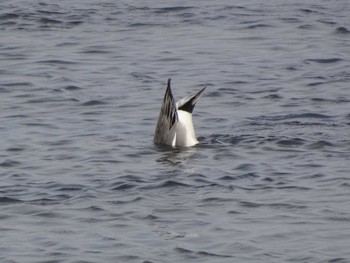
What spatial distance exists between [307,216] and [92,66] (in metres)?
8.29

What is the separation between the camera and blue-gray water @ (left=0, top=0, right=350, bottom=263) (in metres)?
10.9

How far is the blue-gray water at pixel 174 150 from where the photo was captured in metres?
Answer: 10.9

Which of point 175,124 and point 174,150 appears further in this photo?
point 175,124

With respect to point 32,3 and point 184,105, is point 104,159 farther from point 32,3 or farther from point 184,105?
point 32,3

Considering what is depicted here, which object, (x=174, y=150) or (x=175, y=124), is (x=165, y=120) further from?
(x=174, y=150)

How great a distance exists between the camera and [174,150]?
14688 millimetres

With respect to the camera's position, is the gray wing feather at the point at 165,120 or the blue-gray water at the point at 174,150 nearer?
the blue-gray water at the point at 174,150

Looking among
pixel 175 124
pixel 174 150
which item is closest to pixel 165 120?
pixel 175 124

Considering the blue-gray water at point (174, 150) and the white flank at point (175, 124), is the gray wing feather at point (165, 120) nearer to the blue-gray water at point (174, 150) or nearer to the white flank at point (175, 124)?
the white flank at point (175, 124)

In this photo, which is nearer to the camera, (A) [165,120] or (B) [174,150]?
(B) [174,150]

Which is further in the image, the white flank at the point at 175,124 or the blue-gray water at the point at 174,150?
the white flank at the point at 175,124

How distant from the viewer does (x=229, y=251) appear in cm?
1053

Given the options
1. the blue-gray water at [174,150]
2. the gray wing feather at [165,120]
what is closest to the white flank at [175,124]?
the gray wing feather at [165,120]

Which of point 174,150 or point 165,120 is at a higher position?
point 165,120
